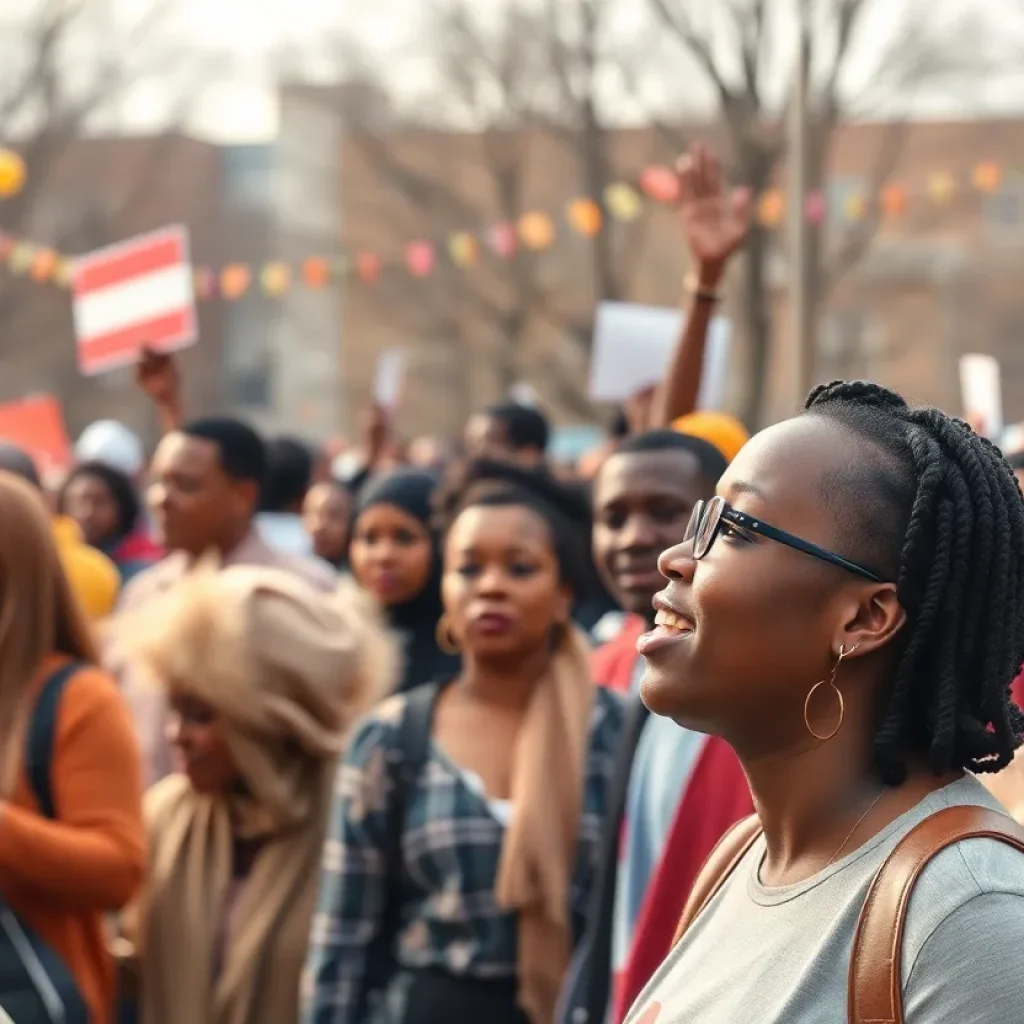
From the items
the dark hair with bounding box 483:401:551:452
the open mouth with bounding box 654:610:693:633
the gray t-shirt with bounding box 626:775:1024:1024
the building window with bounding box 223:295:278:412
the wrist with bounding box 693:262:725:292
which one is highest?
the wrist with bounding box 693:262:725:292

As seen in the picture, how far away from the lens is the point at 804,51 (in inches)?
312

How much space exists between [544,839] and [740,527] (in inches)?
78.3

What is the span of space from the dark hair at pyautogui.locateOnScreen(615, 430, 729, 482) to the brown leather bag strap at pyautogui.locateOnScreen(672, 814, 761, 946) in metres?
1.88

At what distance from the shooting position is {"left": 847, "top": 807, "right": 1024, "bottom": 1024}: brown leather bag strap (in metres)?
1.99

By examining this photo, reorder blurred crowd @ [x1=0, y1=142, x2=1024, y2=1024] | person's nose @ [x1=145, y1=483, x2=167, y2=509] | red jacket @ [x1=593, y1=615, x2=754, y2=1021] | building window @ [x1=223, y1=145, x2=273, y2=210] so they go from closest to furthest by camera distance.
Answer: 1. red jacket @ [x1=593, y1=615, x2=754, y2=1021]
2. blurred crowd @ [x1=0, y1=142, x2=1024, y2=1024]
3. person's nose @ [x1=145, y1=483, x2=167, y2=509]
4. building window @ [x1=223, y1=145, x2=273, y2=210]

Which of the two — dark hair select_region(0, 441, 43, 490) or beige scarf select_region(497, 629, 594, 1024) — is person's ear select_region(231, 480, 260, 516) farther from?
beige scarf select_region(497, 629, 594, 1024)

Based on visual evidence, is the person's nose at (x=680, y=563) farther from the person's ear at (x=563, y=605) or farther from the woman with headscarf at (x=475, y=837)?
the person's ear at (x=563, y=605)

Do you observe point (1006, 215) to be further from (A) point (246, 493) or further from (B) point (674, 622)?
(B) point (674, 622)

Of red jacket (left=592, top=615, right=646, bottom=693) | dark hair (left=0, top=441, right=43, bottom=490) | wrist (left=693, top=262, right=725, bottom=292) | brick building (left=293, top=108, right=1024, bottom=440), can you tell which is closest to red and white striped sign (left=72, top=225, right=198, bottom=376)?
dark hair (left=0, top=441, right=43, bottom=490)

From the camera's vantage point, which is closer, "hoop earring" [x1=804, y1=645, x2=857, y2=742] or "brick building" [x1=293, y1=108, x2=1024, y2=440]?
"hoop earring" [x1=804, y1=645, x2=857, y2=742]

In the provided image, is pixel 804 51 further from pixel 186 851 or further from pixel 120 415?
pixel 120 415

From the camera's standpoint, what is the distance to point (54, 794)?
4160mm

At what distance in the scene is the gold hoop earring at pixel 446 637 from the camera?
187 inches

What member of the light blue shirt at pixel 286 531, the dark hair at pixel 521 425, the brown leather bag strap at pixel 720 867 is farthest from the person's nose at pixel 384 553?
the brown leather bag strap at pixel 720 867
